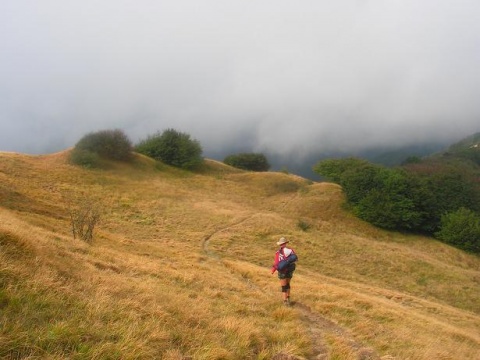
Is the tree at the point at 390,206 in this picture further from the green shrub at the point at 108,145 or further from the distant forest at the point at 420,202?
the green shrub at the point at 108,145

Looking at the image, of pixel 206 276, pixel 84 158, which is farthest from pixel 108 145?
pixel 206 276

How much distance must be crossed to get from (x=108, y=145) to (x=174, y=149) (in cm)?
1191

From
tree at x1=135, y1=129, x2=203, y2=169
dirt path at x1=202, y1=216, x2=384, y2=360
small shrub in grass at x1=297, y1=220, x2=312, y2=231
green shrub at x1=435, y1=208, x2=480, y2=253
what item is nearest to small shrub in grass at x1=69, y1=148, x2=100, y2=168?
tree at x1=135, y1=129, x2=203, y2=169

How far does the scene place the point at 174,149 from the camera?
62594mm

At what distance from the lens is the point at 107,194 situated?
41375 millimetres

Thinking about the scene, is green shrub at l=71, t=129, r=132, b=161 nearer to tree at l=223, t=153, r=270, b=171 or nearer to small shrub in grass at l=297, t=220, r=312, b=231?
small shrub in grass at l=297, t=220, r=312, b=231

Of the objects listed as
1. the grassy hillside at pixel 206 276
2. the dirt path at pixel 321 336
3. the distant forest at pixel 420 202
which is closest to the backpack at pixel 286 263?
the grassy hillside at pixel 206 276

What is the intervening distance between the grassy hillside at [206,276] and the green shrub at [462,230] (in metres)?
2.65

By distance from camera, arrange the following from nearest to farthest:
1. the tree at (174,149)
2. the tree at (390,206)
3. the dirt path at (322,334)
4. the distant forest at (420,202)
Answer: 1. the dirt path at (322,334)
2. the distant forest at (420,202)
3. the tree at (390,206)
4. the tree at (174,149)

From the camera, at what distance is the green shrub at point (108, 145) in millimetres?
53188

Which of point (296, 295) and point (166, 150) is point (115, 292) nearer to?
point (296, 295)

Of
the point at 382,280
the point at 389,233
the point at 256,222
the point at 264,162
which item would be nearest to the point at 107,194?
the point at 256,222

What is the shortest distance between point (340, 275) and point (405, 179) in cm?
2756

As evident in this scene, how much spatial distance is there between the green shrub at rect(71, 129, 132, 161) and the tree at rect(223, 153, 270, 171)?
123 feet
